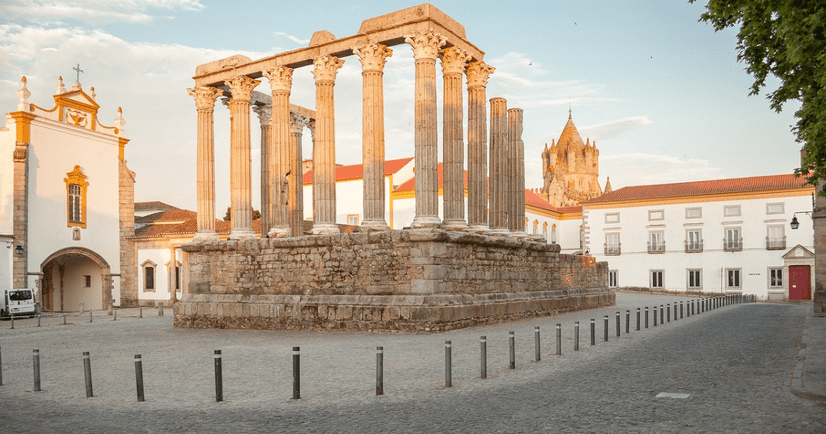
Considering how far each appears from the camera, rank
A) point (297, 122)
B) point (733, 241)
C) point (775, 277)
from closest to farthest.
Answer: point (297, 122) < point (775, 277) < point (733, 241)

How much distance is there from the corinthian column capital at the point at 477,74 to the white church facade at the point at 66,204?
82.4ft

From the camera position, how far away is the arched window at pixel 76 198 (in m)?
38.1

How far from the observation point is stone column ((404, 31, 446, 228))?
19734 millimetres

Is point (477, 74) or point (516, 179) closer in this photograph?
point (477, 74)

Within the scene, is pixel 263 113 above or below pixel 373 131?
above

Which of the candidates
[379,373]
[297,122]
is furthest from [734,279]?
[379,373]

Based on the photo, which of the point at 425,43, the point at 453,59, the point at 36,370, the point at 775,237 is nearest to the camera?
the point at 36,370

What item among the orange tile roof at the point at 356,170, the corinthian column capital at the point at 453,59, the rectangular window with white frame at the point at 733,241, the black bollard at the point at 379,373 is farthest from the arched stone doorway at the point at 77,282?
the rectangular window with white frame at the point at 733,241

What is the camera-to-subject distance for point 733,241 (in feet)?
176

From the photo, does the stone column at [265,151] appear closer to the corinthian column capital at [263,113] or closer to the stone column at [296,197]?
the corinthian column capital at [263,113]

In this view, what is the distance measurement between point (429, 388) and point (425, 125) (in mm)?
11322

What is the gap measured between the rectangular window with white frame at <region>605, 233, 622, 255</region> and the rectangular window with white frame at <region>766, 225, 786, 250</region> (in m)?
11.3

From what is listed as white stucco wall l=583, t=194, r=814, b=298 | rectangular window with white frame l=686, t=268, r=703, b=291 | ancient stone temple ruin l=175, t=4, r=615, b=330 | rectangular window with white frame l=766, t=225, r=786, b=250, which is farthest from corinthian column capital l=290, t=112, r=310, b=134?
rectangular window with white frame l=766, t=225, r=786, b=250

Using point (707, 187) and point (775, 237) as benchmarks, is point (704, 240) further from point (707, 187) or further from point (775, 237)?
point (775, 237)
